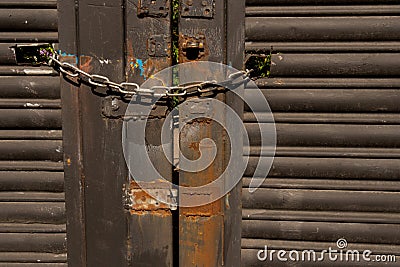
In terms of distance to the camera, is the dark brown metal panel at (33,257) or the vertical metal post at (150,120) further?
the dark brown metal panel at (33,257)

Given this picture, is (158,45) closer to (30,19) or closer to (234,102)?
(234,102)

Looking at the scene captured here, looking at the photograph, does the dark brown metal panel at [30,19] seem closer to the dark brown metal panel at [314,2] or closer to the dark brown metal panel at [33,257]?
the dark brown metal panel at [314,2]

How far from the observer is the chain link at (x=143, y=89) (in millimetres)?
1791

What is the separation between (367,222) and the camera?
189cm

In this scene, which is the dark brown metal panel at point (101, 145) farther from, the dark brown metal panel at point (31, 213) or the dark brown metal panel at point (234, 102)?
the dark brown metal panel at point (234, 102)

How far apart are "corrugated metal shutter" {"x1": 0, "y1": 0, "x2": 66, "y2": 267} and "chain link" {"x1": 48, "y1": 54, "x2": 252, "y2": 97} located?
0.26ft

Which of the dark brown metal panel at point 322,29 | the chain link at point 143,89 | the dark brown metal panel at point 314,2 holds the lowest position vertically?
the chain link at point 143,89

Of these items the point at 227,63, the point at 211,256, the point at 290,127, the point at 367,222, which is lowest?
the point at 211,256

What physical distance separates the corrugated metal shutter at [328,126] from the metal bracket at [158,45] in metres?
0.30

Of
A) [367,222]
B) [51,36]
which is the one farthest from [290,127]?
[51,36]

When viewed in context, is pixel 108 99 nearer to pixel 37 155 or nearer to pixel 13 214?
pixel 37 155

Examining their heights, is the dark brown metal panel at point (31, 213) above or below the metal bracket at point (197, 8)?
below

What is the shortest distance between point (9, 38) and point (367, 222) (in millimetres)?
1536

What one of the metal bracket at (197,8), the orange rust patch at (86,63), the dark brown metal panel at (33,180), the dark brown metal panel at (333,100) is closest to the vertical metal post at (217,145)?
the metal bracket at (197,8)
